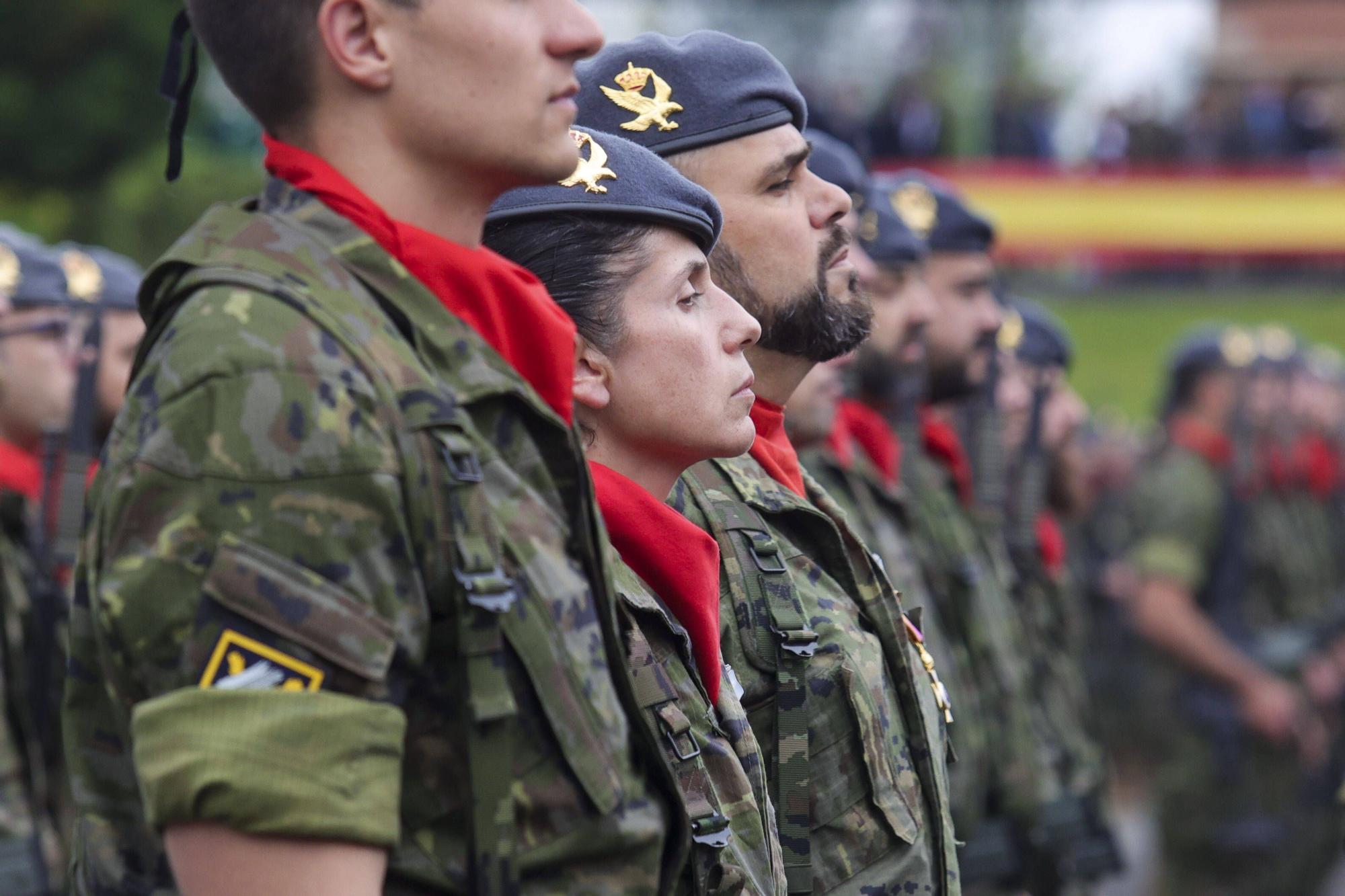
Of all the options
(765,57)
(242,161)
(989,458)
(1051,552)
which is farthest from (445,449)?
(242,161)

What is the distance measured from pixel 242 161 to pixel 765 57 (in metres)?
11.8

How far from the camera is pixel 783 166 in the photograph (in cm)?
311

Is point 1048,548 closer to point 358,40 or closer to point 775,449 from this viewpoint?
point 775,449

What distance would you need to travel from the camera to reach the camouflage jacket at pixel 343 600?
1478 millimetres

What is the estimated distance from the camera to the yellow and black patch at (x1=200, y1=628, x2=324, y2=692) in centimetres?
147

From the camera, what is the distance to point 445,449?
5.21 ft

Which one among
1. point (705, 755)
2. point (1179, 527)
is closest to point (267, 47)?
point (705, 755)

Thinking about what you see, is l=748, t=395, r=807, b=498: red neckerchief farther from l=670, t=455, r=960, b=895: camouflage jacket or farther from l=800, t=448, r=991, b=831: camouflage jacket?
l=800, t=448, r=991, b=831: camouflage jacket

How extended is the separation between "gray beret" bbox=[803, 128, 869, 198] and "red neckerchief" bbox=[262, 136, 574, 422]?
228 centimetres

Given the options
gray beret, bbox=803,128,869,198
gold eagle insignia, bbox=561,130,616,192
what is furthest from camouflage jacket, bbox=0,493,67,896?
gold eagle insignia, bbox=561,130,616,192

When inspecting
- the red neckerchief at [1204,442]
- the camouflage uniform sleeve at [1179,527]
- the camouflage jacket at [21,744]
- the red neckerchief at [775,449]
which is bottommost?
the camouflage uniform sleeve at [1179,527]

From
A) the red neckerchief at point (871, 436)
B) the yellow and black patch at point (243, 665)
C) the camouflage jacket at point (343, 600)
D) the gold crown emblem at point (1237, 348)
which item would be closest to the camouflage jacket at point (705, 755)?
the camouflage jacket at point (343, 600)

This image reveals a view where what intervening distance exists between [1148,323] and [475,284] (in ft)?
87.2

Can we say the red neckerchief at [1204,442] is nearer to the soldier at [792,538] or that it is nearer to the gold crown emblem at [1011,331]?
the gold crown emblem at [1011,331]
